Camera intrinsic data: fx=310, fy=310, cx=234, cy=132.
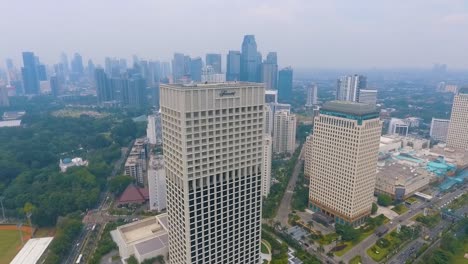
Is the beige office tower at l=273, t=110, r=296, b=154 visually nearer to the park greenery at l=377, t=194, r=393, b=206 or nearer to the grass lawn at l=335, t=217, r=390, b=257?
the park greenery at l=377, t=194, r=393, b=206

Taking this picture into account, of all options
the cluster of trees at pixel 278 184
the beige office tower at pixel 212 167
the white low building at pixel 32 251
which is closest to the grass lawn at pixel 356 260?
the cluster of trees at pixel 278 184

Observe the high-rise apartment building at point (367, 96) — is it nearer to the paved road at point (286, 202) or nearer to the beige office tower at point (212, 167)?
the paved road at point (286, 202)

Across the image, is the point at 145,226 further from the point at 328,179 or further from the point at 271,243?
the point at 328,179

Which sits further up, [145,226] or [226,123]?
[226,123]

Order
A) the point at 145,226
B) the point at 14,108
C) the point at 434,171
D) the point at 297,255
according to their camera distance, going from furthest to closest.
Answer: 1. the point at 14,108
2. the point at 434,171
3. the point at 145,226
4. the point at 297,255

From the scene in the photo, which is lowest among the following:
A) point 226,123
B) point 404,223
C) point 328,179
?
point 404,223

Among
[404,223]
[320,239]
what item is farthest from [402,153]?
[320,239]

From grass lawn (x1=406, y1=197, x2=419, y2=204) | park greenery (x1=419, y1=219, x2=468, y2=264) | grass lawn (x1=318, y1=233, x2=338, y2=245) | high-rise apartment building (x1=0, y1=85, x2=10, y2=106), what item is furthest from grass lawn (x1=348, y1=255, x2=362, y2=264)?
high-rise apartment building (x1=0, y1=85, x2=10, y2=106)
